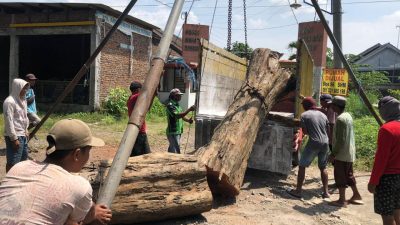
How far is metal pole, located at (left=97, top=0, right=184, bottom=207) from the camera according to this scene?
2.96 meters

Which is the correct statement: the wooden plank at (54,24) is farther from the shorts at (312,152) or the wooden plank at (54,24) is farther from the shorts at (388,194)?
the shorts at (388,194)

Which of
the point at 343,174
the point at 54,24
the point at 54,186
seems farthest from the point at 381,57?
the point at 54,186

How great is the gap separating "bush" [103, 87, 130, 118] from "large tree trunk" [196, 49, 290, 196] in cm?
890

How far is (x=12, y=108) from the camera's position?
550cm

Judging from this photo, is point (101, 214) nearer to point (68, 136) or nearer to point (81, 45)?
point (68, 136)

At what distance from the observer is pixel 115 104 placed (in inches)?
622

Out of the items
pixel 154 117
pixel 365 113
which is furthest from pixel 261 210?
pixel 365 113

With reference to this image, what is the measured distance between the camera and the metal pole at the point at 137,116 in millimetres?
2959

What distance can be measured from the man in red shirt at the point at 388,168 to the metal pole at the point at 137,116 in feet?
7.77

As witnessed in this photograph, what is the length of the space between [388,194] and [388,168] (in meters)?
0.28

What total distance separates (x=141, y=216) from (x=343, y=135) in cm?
328

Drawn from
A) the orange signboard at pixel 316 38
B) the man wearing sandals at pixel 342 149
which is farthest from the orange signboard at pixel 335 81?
the man wearing sandals at pixel 342 149

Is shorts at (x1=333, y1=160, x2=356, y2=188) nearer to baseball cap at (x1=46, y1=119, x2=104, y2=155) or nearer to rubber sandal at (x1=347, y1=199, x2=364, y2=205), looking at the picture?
rubber sandal at (x1=347, y1=199, x2=364, y2=205)

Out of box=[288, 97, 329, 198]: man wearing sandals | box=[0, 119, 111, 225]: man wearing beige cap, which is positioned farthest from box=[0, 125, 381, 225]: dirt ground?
box=[0, 119, 111, 225]: man wearing beige cap
